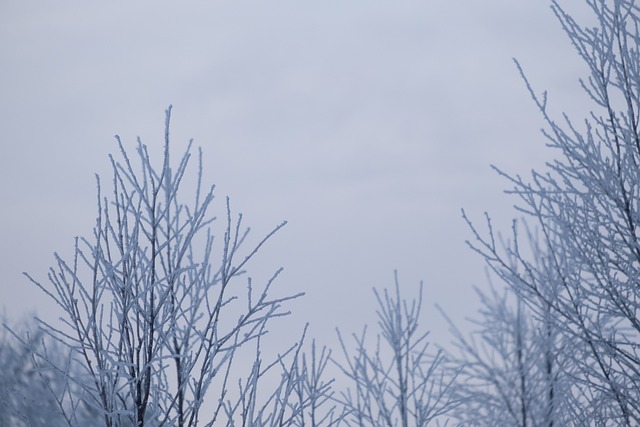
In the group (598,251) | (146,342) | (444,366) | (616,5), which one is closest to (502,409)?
(444,366)

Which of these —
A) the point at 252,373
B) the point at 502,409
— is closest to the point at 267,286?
the point at 252,373

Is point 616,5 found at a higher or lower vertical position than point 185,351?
higher

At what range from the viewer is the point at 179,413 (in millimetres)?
4227

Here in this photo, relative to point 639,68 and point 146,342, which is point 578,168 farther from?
point 146,342

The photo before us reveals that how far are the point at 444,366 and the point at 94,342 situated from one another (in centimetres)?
761

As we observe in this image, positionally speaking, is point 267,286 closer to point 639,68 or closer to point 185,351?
point 185,351

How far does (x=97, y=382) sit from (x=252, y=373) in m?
0.92

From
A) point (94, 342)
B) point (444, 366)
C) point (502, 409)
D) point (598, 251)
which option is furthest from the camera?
point (444, 366)

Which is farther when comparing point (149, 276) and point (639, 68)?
point (639, 68)

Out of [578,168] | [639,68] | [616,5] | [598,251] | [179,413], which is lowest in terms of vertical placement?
[179,413]

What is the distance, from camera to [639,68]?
4.79 meters

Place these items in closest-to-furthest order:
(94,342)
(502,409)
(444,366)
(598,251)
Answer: (94,342) → (598,251) → (502,409) → (444,366)

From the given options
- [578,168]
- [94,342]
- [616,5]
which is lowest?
[94,342]

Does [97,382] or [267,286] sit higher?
[267,286]
